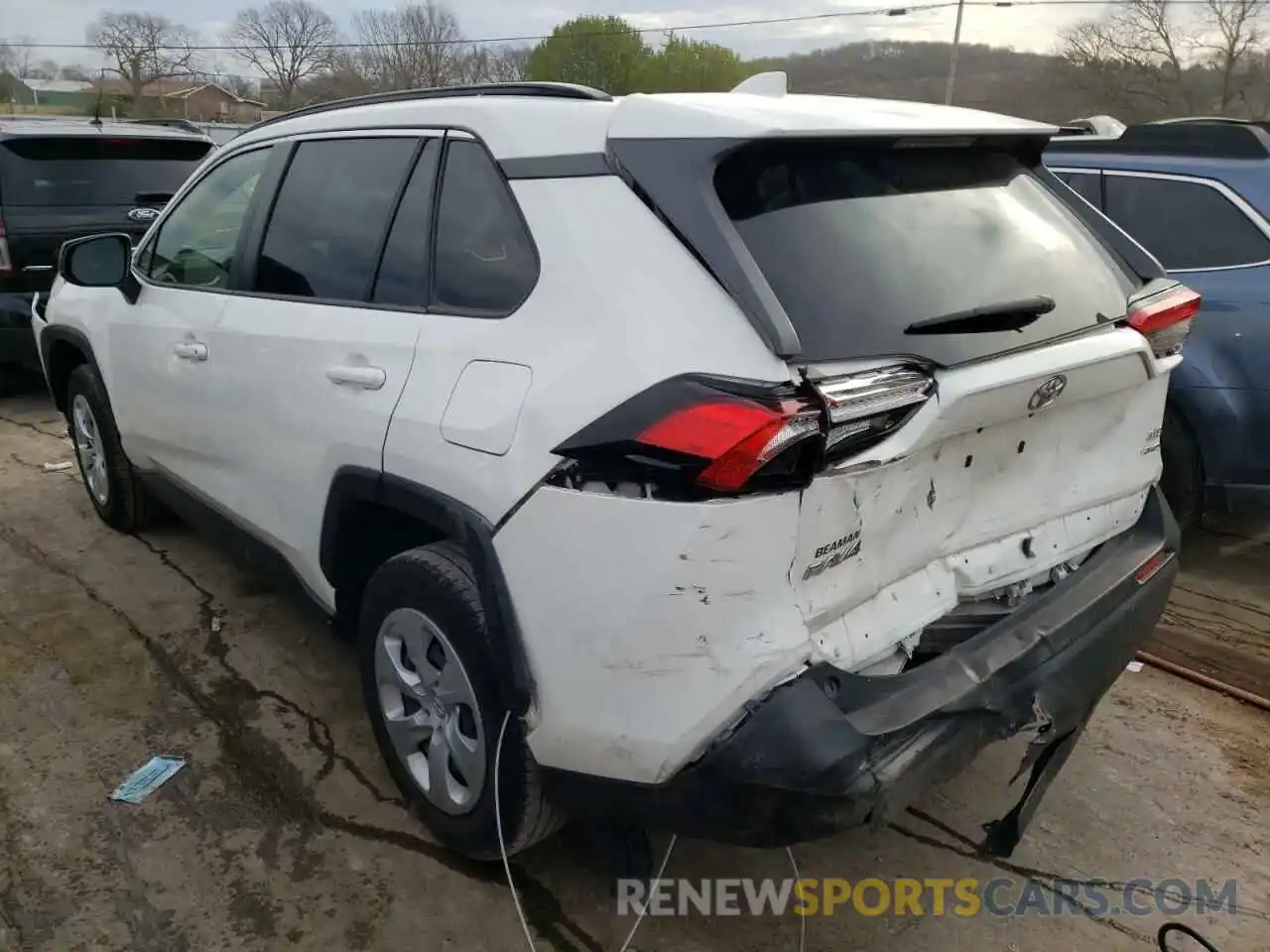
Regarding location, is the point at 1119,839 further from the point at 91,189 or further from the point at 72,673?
the point at 91,189

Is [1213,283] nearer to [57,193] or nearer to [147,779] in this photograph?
[147,779]

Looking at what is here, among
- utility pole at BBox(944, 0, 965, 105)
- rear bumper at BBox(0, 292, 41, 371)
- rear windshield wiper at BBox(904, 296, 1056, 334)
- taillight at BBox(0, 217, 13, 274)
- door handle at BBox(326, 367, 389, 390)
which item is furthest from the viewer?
utility pole at BBox(944, 0, 965, 105)

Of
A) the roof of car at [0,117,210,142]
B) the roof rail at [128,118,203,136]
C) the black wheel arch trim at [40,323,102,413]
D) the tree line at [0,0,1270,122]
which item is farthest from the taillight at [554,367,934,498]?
the tree line at [0,0,1270,122]

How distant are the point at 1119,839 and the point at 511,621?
72.1 inches

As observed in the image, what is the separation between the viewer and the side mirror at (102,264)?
3.98 meters

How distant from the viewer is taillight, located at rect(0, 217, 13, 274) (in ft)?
21.7

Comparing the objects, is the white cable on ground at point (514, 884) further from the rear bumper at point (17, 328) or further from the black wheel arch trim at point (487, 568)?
the rear bumper at point (17, 328)

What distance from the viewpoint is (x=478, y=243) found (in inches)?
95.0

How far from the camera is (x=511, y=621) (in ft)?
6.98

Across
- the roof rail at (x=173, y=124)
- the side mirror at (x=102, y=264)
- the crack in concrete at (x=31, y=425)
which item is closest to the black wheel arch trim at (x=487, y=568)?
the side mirror at (x=102, y=264)

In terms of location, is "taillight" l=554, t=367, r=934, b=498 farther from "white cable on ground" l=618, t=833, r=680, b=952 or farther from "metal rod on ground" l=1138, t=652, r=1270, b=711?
"metal rod on ground" l=1138, t=652, r=1270, b=711

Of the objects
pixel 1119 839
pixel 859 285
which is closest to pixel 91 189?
pixel 859 285

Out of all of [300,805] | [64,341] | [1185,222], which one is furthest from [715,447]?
[64,341]

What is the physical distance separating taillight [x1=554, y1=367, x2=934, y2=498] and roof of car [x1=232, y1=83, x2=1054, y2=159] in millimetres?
526
